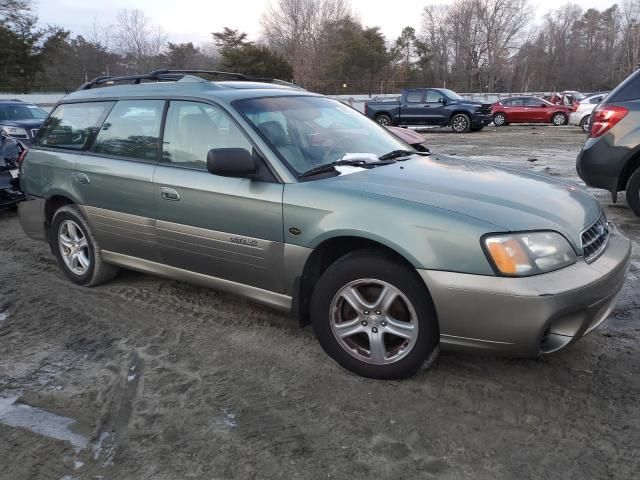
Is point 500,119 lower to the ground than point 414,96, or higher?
lower

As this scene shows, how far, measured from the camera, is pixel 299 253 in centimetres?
309

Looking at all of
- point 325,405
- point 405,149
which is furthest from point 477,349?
→ point 405,149

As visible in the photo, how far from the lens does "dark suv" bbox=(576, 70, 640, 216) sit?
18.8 feet

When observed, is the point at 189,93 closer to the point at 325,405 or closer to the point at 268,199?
the point at 268,199

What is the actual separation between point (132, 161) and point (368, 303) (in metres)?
2.13

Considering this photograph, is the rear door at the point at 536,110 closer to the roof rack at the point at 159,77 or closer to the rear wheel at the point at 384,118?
the rear wheel at the point at 384,118

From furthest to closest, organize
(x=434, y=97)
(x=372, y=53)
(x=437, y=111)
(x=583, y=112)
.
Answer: (x=372, y=53), (x=434, y=97), (x=437, y=111), (x=583, y=112)

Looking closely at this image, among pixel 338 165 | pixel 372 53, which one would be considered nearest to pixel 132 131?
pixel 338 165

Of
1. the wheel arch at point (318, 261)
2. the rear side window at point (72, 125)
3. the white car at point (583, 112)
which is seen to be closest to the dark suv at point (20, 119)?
the rear side window at point (72, 125)

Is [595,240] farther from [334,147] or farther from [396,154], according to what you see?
[334,147]

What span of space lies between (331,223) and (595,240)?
1454mm

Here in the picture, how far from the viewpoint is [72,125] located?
14.9 ft

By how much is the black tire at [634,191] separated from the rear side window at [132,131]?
4975 mm

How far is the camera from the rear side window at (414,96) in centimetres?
2148
